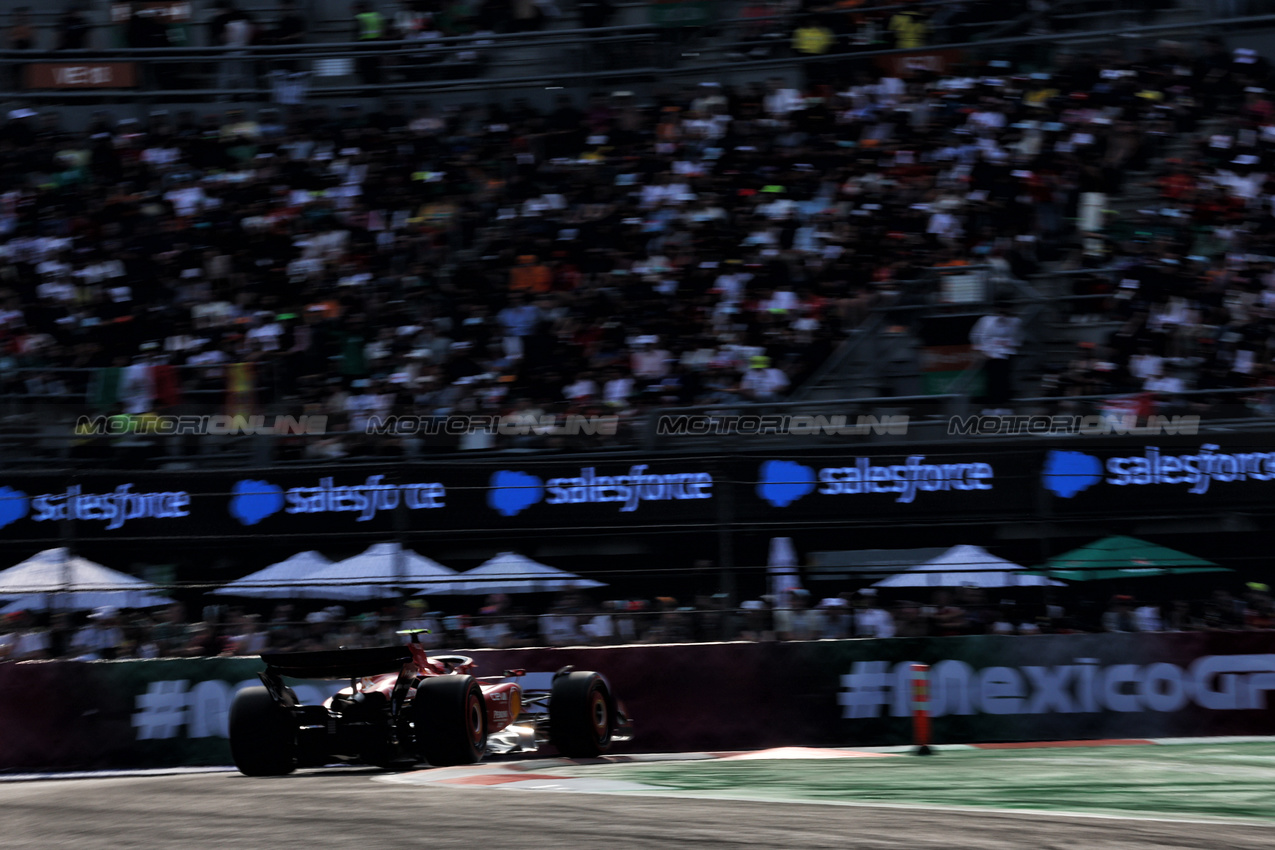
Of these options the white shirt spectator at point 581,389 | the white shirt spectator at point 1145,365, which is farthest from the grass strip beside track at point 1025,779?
the white shirt spectator at point 581,389

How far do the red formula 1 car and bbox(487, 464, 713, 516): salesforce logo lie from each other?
399 cm

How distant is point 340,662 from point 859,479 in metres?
6.07

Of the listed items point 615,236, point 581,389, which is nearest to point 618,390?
point 581,389

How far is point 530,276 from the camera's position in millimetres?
18812

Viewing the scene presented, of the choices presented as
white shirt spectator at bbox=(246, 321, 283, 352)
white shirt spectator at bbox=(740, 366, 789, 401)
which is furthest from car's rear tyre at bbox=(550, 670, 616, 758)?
white shirt spectator at bbox=(246, 321, 283, 352)

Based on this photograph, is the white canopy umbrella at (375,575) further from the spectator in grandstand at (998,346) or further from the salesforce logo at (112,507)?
the spectator in grandstand at (998,346)

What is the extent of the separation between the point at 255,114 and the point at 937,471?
13.6m

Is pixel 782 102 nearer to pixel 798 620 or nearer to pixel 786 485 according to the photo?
pixel 786 485

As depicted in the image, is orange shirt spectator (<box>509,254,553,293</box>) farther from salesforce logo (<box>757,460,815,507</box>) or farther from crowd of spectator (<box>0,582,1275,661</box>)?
crowd of spectator (<box>0,582,1275,661</box>)

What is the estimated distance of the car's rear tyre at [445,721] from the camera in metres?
9.44

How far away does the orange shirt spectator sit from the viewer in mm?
18656

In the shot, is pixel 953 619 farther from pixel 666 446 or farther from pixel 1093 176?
pixel 1093 176

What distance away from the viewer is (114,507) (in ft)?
45.8

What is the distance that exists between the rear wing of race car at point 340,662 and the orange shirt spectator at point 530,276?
31.0 feet
